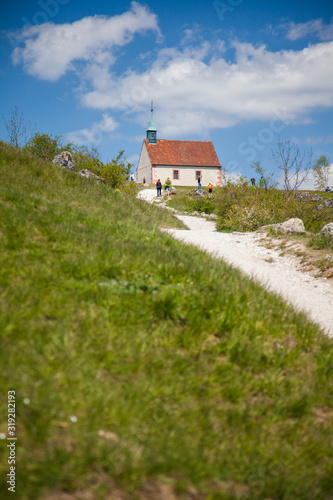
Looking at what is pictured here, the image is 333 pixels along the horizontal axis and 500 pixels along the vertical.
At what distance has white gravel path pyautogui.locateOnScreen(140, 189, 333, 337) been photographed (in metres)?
6.67

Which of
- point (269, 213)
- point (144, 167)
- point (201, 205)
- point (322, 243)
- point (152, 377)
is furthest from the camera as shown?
point (144, 167)

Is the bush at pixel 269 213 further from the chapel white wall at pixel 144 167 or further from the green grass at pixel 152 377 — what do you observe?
the chapel white wall at pixel 144 167

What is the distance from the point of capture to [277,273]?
9.60 meters

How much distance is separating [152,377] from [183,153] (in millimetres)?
66760

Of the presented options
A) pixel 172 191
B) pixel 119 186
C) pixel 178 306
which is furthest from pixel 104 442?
pixel 172 191

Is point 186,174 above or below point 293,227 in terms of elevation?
above

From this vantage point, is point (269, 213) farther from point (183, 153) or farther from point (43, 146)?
point (183, 153)

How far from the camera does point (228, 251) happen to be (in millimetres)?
11898

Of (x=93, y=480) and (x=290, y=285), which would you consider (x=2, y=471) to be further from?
(x=290, y=285)

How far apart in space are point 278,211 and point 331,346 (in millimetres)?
14386

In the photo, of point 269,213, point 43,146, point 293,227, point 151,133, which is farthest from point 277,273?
point 151,133

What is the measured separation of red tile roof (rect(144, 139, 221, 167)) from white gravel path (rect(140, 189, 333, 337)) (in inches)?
2045

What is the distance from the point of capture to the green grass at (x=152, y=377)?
2.13 meters

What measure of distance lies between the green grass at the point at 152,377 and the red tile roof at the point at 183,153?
6101 cm
